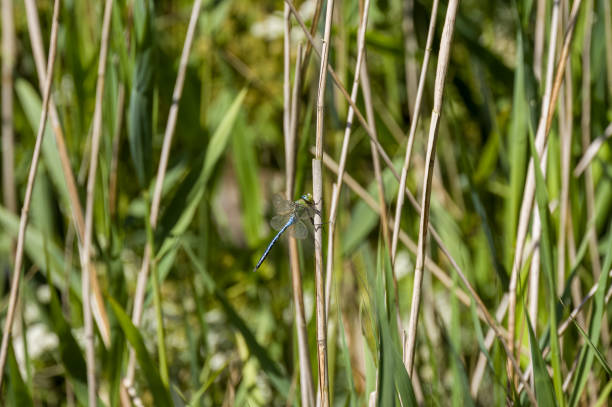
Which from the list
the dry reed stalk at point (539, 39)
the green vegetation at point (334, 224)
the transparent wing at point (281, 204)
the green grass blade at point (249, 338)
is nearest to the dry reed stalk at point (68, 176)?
the green vegetation at point (334, 224)

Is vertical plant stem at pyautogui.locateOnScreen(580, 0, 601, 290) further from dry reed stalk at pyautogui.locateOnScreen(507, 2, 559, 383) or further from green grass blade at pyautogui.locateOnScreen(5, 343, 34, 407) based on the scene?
green grass blade at pyautogui.locateOnScreen(5, 343, 34, 407)

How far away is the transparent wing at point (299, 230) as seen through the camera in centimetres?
54

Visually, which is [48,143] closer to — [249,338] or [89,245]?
[89,245]

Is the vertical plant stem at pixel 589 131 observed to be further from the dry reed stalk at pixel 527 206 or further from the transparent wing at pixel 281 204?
the transparent wing at pixel 281 204

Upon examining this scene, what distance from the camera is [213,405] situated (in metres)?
0.84

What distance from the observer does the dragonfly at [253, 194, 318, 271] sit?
0.55 meters

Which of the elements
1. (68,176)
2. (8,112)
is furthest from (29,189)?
(8,112)

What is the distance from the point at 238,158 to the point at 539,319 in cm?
55

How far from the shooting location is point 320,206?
47 centimetres

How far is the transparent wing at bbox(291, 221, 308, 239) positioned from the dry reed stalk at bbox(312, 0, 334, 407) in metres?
0.05

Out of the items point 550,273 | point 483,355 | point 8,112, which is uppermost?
point 8,112

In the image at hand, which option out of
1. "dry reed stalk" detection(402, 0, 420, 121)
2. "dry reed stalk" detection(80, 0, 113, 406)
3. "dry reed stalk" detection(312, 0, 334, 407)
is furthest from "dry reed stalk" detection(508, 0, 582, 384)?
"dry reed stalk" detection(80, 0, 113, 406)

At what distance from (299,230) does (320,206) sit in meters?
0.09

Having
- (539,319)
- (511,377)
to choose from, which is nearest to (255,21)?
(539,319)
